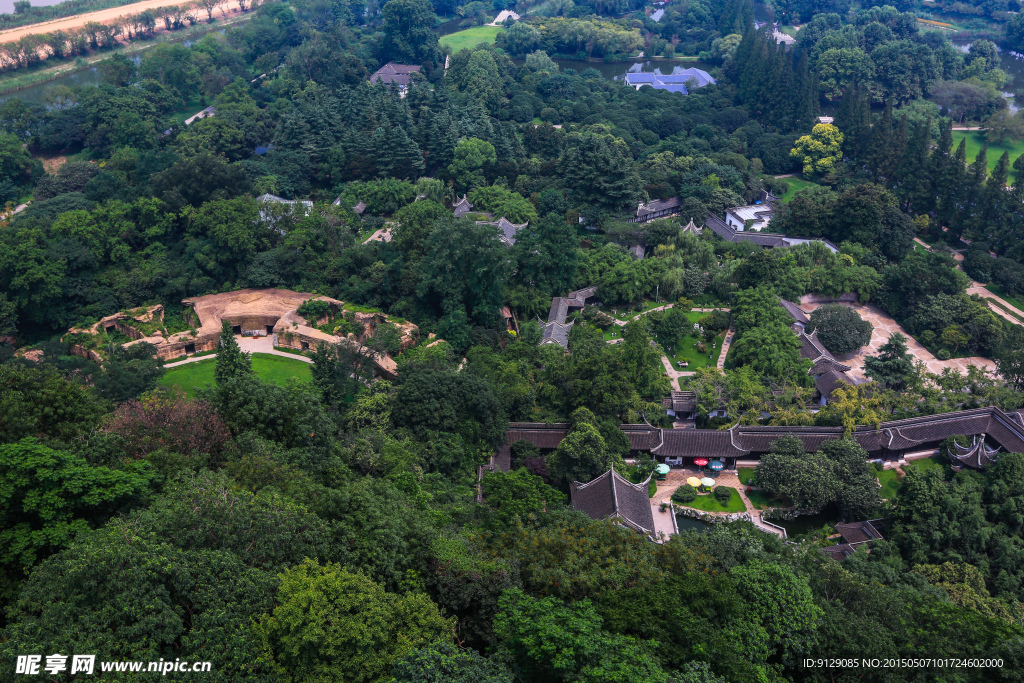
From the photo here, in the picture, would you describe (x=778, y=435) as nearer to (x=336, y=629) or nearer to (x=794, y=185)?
(x=336, y=629)

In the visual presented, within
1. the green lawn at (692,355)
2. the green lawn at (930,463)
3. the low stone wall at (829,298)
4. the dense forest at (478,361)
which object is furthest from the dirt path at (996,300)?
the green lawn at (692,355)

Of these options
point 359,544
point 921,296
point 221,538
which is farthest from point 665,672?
point 921,296

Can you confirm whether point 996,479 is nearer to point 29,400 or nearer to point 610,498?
point 610,498

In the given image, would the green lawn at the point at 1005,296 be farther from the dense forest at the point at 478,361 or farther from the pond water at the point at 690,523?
the pond water at the point at 690,523

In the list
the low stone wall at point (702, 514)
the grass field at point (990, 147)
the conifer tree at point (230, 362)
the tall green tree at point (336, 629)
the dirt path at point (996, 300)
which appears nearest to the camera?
the tall green tree at point (336, 629)

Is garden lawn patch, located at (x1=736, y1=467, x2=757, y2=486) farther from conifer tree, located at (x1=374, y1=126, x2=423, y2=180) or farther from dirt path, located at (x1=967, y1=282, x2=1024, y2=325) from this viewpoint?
conifer tree, located at (x1=374, y1=126, x2=423, y2=180)
